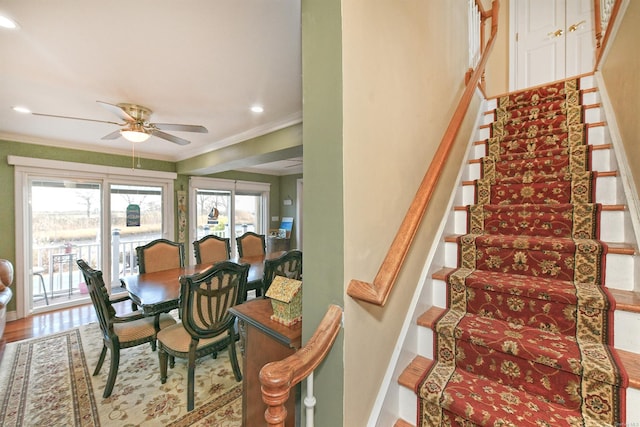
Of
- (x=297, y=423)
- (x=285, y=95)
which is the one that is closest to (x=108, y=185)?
(x=285, y=95)

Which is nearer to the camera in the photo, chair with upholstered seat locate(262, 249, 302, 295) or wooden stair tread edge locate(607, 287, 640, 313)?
wooden stair tread edge locate(607, 287, 640, 313)

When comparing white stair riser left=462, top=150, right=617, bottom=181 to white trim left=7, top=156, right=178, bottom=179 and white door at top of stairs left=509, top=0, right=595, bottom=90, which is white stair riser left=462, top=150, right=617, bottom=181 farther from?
white trim left=7, top=156, right=178, bottom=179

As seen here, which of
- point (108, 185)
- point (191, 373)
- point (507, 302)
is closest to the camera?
point (507, 302)

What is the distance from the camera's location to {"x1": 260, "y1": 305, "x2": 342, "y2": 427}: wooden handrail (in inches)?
26.1

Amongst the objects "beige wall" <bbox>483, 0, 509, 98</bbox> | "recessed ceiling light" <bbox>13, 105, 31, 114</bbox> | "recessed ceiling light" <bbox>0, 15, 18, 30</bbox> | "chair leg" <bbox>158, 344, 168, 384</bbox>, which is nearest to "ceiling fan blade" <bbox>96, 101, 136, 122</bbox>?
"recessed ceiling light" <bbox>0, 15, 18, 30</bbox>

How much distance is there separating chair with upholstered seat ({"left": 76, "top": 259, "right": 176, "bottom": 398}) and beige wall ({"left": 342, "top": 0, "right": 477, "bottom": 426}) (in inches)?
77.1

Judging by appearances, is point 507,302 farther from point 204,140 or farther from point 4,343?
point 4,343

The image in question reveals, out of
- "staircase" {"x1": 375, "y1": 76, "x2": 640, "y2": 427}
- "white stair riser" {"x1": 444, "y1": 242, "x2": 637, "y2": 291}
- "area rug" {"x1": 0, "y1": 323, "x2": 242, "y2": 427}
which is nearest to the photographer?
"staircase" {"x1": 375, "y1": 76, "x2": 640, "y2": 427}

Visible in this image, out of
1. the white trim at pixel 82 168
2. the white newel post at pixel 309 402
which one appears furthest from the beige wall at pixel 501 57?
the white trim at pixel 82 168

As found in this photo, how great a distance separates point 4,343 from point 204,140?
3.23 m

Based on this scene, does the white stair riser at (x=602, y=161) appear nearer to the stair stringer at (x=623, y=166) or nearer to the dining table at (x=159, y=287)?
the stair stringer at (x=623, y=166)

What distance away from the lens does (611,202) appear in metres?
1.53

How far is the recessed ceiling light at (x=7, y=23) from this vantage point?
1430 mm

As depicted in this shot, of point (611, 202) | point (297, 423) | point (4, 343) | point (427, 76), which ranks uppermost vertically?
point (427, 76)
